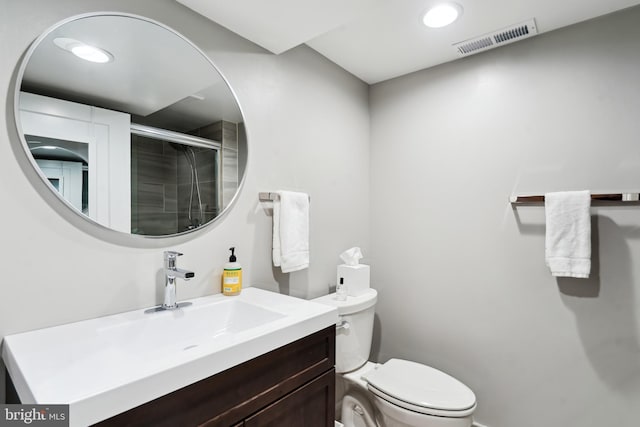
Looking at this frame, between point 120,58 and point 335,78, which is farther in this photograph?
point 335,78

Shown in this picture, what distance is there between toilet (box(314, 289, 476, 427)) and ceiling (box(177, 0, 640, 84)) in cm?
→ 131

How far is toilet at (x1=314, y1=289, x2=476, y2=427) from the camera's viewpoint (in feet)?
4.40

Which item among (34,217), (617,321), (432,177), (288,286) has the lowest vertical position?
(617,321)

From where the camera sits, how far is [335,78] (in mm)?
1977

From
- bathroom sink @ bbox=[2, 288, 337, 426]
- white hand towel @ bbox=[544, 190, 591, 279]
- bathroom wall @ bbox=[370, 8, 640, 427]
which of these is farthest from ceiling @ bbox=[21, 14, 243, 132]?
white hand towel @ bbox=[544, 190, 591, 279]

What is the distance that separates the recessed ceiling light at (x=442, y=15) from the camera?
1431 mm

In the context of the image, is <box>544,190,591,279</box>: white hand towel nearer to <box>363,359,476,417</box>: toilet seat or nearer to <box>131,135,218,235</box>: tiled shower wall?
<box>363,359,476,417</box>: toilet seat

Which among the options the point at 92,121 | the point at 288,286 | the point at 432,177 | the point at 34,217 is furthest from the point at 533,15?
the point at 34,217

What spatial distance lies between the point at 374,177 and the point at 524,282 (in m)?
1.09

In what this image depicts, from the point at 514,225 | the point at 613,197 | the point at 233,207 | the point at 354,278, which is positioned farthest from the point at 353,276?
the point at 613,197

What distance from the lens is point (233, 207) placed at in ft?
4.58

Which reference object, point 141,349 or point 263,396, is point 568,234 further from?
point 141,349

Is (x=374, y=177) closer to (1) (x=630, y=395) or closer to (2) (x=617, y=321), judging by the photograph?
(2) (x=617, y=321)

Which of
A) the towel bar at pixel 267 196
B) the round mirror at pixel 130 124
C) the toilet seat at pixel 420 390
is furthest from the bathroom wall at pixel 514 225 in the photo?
the round mirror at pixel 130 124
